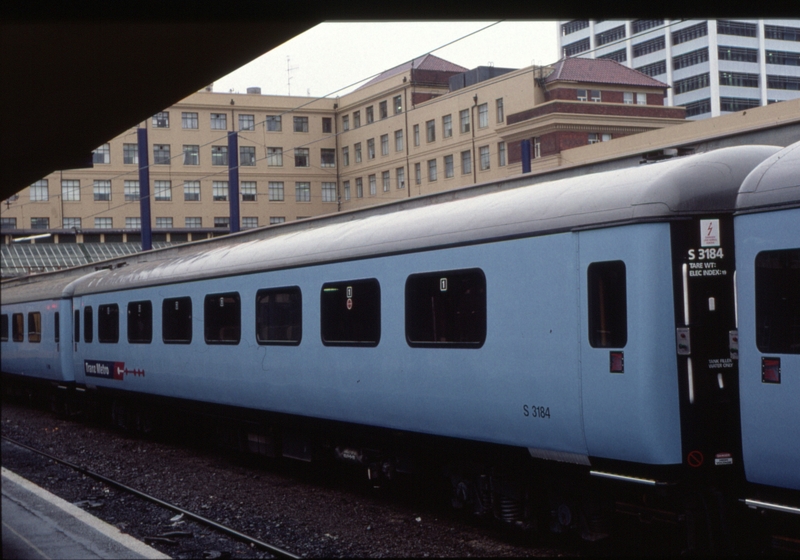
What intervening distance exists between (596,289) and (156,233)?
7124 cm

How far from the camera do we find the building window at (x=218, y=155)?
255 feet

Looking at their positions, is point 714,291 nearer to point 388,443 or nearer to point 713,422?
point 713,422

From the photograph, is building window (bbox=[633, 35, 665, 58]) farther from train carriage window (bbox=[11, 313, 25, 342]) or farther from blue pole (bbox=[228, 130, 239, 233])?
train carriage window (bbox=[11, 313, 25, 342])

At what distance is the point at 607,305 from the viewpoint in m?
7.10

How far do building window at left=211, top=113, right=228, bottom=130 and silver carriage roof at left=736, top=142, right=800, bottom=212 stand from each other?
74.8m

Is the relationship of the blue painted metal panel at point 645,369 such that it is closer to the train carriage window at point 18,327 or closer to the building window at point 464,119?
the train carriage window at point 18,327

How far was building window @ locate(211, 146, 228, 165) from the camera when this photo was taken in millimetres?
77625

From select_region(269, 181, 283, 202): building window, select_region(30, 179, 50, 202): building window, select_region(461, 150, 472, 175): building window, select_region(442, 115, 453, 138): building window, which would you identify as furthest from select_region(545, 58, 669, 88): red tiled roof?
select_region(30, 179, 50, 202): building window

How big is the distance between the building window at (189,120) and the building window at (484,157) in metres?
27.1

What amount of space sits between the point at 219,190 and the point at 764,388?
75626 millimetres

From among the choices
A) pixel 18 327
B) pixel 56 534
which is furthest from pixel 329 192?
pixel 56 534

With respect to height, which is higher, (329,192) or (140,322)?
(329,192)

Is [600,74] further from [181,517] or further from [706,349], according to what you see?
[706,349]

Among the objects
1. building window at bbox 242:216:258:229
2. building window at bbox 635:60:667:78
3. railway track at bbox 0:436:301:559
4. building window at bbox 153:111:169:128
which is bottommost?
railway track at bbox 0:436:301:559
